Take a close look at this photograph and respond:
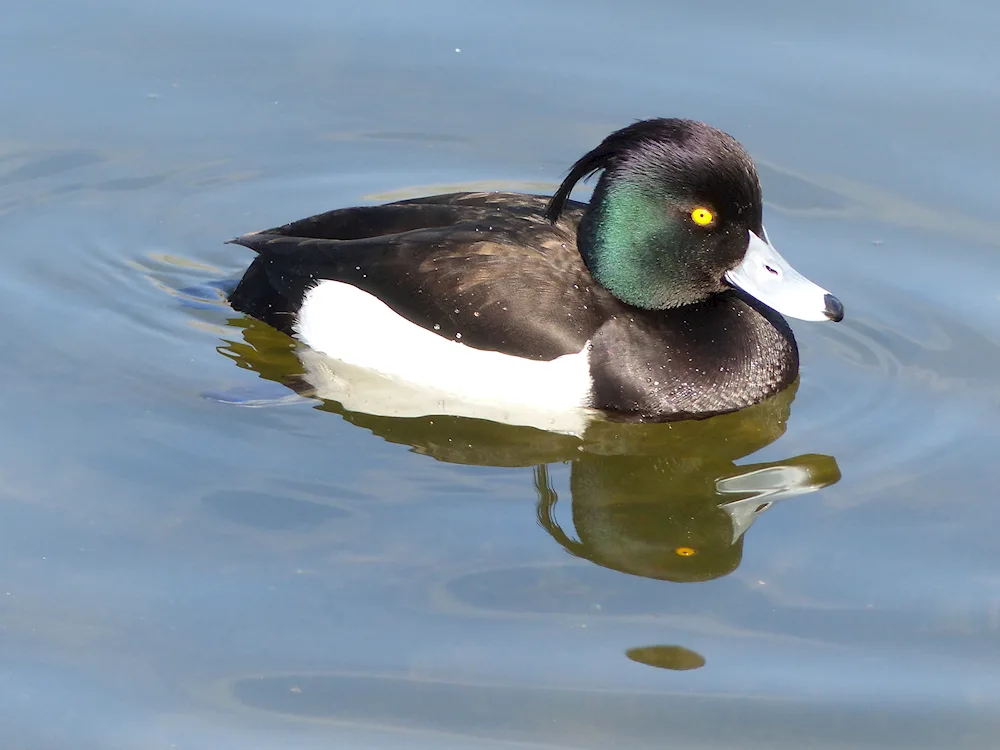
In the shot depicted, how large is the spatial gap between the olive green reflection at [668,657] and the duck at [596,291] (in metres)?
1.45

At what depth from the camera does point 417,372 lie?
6.61 meters

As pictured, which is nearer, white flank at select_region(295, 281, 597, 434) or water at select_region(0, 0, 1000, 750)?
water at select_region(0, 0, 1000, 750)

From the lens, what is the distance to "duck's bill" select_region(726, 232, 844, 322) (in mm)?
6359

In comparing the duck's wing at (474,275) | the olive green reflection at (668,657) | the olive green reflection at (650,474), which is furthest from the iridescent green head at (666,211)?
the olive green reflection at (668,657)

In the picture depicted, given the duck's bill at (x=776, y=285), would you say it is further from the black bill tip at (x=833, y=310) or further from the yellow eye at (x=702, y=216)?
the yellow eye at (x=702, y=216)

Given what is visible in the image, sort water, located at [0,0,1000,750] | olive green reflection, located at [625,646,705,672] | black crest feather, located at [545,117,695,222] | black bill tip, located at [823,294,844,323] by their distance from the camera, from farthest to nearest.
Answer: black bill tip, located at [823,294,844,323], black crest feather, located at [545,117,695,222], olive green reflection, located at [625,646,705,672], water, located at [0,0,1000,750]

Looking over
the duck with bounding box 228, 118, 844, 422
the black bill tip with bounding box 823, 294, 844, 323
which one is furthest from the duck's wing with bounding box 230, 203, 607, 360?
the black bill tip with bounding box 823, 294, 844, 323

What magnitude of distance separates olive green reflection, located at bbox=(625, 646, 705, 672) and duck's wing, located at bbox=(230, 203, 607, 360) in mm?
1510

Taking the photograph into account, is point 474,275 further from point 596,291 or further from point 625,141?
point 625,141

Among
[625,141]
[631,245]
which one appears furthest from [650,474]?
[625,141]

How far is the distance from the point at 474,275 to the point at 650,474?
1.11 metres

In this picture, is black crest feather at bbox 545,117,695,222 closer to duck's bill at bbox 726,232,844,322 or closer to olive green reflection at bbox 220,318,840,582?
duck's bill at bbox 726,232,844,322

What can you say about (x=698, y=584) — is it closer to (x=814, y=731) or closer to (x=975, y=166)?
(x=814, y=731)

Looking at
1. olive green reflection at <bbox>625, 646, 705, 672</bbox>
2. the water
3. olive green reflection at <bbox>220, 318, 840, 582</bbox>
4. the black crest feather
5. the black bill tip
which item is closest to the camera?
the water
